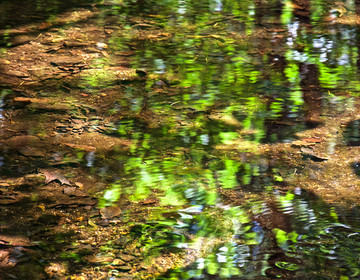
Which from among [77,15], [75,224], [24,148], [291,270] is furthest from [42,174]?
[77,15]

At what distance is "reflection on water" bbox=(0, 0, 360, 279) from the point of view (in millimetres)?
1942

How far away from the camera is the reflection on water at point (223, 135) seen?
76.5 inches

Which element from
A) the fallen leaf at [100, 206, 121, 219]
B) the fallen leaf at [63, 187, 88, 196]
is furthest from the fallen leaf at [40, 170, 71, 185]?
the fallen leaf at [100, 206, 121, 219]

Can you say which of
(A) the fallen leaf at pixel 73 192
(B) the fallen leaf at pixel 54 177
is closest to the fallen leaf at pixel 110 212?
(A) the fallen leaf at pixel 73 192

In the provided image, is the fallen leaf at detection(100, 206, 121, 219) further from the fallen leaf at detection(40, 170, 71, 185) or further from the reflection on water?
the fallen leaf at detection(40, 170, 71, 185)

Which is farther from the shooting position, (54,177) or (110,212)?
(54,177)

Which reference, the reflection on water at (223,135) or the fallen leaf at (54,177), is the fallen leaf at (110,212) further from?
the fallen leaf at (54,177)

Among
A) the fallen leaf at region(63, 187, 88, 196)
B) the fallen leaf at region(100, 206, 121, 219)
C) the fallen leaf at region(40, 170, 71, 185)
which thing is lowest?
the fallen leaf at region(100, 206, 121, 219)

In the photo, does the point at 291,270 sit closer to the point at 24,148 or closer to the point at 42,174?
the point at 42,174

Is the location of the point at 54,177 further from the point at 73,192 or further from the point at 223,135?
the point at 223,135

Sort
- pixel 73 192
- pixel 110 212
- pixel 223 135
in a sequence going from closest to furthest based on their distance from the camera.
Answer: pixel 110 212 < pixel 73 192 < pixel 223 135

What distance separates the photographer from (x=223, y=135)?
282cm

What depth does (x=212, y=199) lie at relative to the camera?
7.36ft

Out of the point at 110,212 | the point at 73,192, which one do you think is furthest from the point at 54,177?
the point at 110,212
